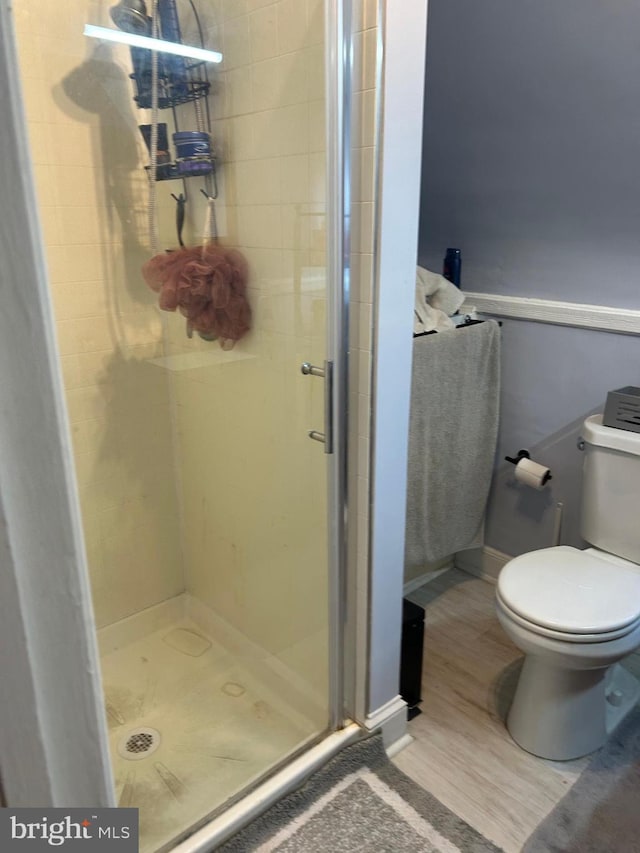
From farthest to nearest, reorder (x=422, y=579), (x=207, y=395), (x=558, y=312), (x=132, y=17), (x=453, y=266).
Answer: (x=422, y=579), (x=453, y=266), (x=558, y=312), (x=207, y=395), (x=132, y=17)

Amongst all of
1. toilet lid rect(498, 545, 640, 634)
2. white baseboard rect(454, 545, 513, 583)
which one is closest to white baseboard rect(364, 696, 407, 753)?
toilet lid rect(498, 545, 640, 634)

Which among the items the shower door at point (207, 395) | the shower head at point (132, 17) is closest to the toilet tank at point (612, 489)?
the shower door at point (207, 395)

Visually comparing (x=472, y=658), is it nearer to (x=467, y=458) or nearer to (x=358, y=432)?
(x=467, y=458)

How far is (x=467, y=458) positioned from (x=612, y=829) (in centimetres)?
116

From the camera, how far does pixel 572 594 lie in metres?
1.62

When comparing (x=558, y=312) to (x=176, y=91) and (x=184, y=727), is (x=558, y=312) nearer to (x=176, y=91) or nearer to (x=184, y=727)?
(x=176, y=91)

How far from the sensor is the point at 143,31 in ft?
5.16

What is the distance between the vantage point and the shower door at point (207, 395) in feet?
4.70

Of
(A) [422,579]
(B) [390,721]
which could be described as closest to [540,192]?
(A) [422,579]

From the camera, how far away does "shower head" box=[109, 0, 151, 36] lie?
1540mm

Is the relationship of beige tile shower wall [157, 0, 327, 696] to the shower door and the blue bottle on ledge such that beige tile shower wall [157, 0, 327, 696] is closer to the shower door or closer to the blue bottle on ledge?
the shower door

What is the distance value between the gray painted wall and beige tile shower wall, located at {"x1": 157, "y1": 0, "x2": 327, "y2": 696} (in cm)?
63

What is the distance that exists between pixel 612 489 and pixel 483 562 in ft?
2.56

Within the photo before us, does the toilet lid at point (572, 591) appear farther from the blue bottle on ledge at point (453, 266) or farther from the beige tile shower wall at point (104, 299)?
the beige tile shower wall at point (104, 299)
